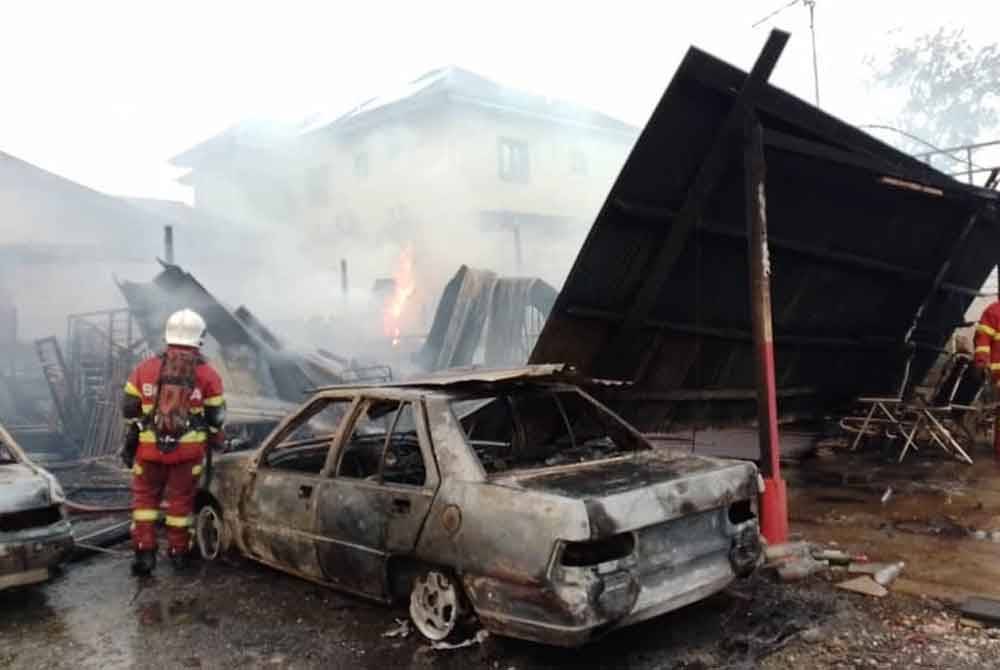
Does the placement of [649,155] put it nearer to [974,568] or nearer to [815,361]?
[974,568]

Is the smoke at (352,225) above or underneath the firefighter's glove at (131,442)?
above

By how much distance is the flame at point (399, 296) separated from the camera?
19016mm

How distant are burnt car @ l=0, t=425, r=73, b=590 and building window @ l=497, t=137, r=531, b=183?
70.4 feet

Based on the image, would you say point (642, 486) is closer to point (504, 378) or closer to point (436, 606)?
point (504, 378)

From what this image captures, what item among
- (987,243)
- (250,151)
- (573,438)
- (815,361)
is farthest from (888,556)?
(250,151)

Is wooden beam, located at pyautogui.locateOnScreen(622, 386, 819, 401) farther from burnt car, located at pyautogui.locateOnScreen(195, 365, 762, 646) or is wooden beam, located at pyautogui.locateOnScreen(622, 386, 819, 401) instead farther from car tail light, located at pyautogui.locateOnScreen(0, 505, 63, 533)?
car tail light, located at pyautogui.locateOnScreen(0, 505, 63, 533)

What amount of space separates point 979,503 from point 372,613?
5108 mm

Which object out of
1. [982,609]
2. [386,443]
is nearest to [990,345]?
[982,609]

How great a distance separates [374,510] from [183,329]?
246cm

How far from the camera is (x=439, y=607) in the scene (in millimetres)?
3770

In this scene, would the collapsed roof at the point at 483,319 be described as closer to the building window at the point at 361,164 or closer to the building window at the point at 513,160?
the building window at the point at 513,160

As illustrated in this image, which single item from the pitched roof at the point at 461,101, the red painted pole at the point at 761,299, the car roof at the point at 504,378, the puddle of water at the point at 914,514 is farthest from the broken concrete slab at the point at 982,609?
the pitched roof at the point at 461,101

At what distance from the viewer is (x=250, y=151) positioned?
2962 cm

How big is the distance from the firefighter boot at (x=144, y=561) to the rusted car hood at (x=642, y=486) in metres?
3.12
